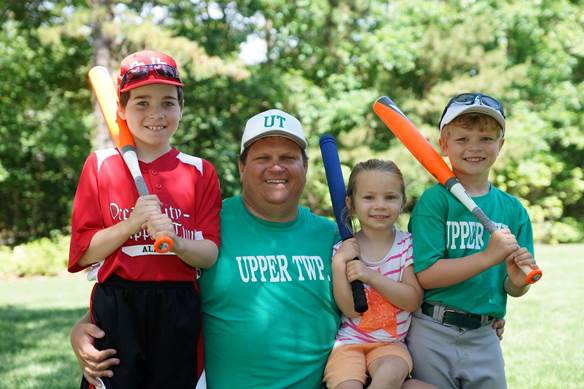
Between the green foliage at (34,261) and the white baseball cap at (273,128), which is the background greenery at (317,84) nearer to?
the green foliage at (34,261)

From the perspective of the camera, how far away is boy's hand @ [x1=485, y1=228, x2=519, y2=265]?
2.73 metres

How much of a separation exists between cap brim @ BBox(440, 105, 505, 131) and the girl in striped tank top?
0.36 meters

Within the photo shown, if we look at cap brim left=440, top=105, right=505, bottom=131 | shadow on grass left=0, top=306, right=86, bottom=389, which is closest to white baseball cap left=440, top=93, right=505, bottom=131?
cap brim left=440, top=105, right=505, bottom=131

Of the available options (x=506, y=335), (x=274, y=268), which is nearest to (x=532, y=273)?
(x=274, y=268)

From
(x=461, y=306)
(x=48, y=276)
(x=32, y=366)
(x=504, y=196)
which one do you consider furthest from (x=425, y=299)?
(x=48, y=276)

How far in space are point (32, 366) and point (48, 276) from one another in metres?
9.99

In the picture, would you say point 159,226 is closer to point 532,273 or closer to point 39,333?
point 532,273

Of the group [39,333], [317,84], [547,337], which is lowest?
[547,337]

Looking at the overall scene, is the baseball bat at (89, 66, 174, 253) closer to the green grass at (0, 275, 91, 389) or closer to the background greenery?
the green grass at (0, 275, 91, 389)

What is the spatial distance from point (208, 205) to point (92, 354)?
0.81m

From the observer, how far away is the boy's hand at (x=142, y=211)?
2.62 m


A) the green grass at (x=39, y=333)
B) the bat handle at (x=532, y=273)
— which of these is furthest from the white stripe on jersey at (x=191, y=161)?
the green grass at (x=39, y=333)

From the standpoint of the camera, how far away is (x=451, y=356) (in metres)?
3.07

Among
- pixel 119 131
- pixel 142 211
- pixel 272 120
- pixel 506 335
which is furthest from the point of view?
pixel 506 335
